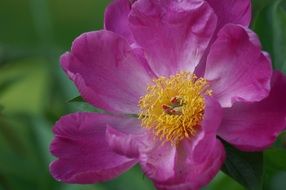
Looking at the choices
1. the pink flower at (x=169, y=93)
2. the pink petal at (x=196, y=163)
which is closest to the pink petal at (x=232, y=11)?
the pink flower at (x=169, y=93)

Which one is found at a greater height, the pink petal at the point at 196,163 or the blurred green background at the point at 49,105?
the pink petal at the point at 196,163

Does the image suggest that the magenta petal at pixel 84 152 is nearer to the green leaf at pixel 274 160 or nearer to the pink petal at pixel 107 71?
the pink petal at pixel 107 71

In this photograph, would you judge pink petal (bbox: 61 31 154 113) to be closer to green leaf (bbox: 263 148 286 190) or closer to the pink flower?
the pink flower

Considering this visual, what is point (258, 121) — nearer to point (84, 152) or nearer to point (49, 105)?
point (84, 152)

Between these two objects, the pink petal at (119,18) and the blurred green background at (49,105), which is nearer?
the pink petal at (119,18)

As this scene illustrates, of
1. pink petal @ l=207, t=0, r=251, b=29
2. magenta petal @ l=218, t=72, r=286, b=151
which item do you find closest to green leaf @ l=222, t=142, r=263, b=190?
magenta petal @ l=218, t=72, r=286, b=151

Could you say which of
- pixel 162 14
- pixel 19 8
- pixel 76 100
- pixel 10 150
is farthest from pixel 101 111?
pixel 19 8

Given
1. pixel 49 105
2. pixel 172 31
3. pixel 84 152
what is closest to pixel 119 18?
pixel 172 31
